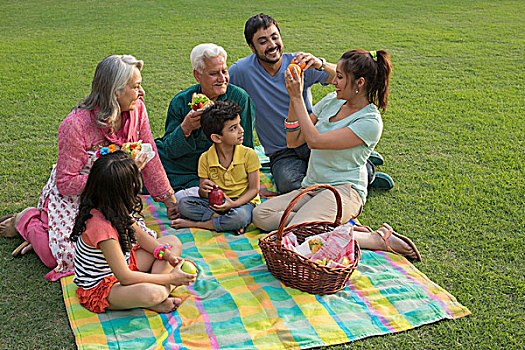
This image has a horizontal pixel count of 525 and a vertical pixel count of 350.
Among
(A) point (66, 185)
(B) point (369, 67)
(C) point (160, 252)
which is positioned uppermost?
(B) point (369, 67)

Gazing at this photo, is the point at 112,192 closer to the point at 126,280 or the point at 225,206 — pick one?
the point at 126,280

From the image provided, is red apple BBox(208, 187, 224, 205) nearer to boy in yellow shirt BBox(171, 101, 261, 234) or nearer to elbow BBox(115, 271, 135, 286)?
boy in yellow shirt BBox(171, 101, 261, 234)

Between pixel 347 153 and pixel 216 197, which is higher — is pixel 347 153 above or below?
above

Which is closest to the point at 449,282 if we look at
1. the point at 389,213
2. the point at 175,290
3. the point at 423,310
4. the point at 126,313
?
the point at 423,310

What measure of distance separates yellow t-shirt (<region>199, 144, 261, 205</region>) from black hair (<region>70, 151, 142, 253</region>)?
130 cm

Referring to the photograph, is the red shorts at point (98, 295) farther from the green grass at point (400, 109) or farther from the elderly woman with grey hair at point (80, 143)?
the elderly woman with grey hair at point (80, 143)

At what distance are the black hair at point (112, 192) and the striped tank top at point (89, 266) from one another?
120 mm

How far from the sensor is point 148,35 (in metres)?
11.8

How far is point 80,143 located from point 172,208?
1110 mm

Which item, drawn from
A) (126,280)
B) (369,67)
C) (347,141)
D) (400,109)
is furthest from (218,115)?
(400,109)

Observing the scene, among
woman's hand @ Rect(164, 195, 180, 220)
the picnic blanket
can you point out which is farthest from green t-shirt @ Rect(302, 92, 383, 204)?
woman's hand @ Rect(164, 195, 180, 220)

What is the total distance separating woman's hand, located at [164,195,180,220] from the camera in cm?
473

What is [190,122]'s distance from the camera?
4.72 m

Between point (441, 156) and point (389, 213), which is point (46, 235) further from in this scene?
point (441, 156)
